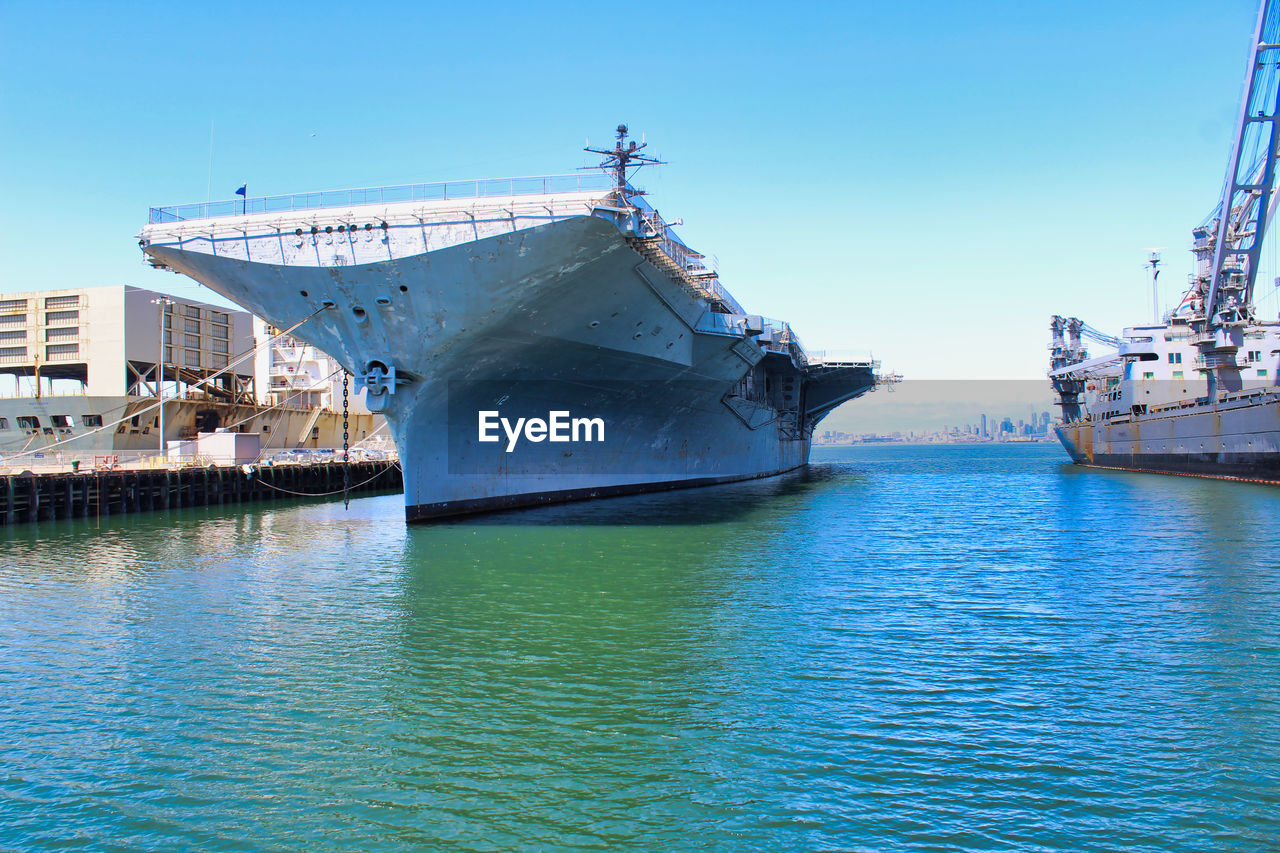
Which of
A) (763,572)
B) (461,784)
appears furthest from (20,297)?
(461,784)

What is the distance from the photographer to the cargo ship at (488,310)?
15867 millimetres

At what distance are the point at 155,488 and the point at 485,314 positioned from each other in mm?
16533

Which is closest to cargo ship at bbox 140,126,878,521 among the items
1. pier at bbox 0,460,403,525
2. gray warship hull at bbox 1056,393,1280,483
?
pier at bbox 0,460,403,525

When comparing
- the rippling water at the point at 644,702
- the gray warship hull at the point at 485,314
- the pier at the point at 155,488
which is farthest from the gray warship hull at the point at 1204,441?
the pier at the point at 155,488

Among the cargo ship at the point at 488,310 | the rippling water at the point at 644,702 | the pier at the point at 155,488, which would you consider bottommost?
the rippling water at the point at 644,702

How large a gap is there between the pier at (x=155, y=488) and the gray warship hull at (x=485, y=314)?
10.4 feet

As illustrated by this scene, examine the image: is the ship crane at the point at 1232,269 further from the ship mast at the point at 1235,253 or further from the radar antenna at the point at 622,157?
the radar antenna at the point at 622,157

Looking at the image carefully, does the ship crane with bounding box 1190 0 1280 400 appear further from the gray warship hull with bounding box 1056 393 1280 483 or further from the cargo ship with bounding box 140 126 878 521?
the cargo ship with bounding box 140 126 878 521

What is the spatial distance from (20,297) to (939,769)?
4869cm

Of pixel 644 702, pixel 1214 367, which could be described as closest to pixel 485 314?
pixel 644 702

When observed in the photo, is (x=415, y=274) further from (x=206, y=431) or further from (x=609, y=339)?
(x=206, y=431)

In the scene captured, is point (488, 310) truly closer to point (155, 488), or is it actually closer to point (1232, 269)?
point (155, 488)

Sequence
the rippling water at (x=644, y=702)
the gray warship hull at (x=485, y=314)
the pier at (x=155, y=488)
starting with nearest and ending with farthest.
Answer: the rippling water at (x=644, y=702) < the gray warship hull at (x=485, y=314) < the pier at (x=155, y=488)

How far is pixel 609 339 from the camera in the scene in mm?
19703
